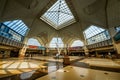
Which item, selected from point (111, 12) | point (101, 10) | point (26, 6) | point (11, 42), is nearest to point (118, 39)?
point (111, 12)

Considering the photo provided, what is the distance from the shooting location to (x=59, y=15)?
23.4m

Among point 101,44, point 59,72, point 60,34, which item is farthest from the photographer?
point 60,34

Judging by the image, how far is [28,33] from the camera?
77.1ft

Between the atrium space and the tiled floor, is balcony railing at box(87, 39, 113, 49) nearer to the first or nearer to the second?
the atrium space

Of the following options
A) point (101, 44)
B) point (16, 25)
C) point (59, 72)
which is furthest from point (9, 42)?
point (101, 44)

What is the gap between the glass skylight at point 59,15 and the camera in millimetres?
18880

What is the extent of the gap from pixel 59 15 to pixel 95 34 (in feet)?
41.6

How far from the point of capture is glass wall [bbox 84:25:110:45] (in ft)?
61.8

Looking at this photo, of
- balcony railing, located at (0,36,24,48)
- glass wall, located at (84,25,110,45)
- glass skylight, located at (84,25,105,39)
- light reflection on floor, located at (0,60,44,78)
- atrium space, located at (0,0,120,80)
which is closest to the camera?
light reflection on floor, located at (0,60,44,78)

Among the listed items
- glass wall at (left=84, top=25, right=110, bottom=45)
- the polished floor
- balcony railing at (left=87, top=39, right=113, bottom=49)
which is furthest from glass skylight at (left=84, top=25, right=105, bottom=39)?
the polished floor

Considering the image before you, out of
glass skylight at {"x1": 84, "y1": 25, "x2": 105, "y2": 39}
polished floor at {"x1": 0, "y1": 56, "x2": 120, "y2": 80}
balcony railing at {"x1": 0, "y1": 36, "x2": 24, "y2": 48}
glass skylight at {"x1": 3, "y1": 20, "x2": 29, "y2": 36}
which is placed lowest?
polished floor at {"x1": 0, "y1": 56, "x2": 120, "y2": 80}

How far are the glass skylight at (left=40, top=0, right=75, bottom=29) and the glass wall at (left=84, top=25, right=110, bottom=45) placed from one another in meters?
6.40

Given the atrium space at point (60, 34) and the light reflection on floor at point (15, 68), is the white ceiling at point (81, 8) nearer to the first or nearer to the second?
the atrium space at point (60, 34)

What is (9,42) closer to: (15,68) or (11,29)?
(11,29)
